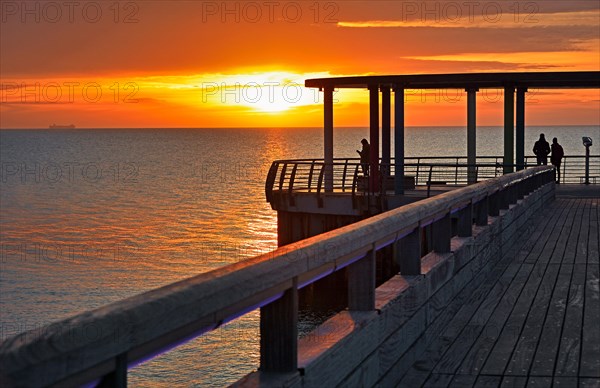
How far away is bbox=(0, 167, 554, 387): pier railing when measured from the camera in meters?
2.25

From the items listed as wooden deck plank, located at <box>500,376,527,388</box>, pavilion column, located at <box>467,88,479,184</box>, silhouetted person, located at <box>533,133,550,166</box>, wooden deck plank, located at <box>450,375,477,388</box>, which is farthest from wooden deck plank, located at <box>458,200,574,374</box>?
silhouetted person, located at <box>533,133,550,166</box>

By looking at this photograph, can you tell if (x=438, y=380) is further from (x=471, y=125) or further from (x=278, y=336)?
(x=471, y=125)

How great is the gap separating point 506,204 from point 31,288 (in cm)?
3243

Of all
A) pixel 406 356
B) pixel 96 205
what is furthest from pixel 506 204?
pixel 96 205

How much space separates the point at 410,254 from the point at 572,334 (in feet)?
4.49

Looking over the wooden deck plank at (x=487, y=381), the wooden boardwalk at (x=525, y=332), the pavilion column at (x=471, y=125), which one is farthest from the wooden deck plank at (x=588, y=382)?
the pavilion column at (x=471, y=125)

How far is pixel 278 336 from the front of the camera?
385 centimetres

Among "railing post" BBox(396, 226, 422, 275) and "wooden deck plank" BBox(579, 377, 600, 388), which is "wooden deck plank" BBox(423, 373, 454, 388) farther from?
"railing post" BBox(396, 226, 422, 275)

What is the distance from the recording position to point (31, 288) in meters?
42.0

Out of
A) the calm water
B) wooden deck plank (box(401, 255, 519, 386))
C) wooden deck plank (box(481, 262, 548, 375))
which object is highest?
wooden deck plank (box(481, 262, 548, 375))

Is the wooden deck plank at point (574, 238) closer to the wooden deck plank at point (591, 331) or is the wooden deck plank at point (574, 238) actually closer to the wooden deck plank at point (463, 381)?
the wooden deck plank at point (591, 331)

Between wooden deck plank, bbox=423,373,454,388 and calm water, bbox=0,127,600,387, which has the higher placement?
wooden deck plank, bbox=423,373,454,388

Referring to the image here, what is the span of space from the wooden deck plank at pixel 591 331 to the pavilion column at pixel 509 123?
22.3 m

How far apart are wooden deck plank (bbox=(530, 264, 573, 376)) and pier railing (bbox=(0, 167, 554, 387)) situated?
1.19 m
